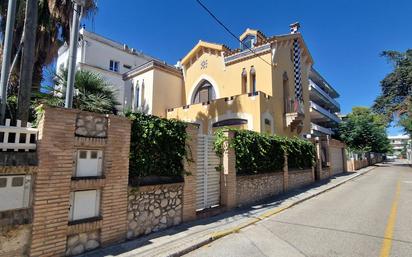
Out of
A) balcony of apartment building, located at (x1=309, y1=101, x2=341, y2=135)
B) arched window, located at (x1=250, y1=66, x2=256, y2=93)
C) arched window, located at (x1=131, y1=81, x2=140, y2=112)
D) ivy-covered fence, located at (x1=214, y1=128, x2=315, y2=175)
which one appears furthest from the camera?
balcony of apartment building, located at (x1=309, y1=101, x2=341, y2=135)

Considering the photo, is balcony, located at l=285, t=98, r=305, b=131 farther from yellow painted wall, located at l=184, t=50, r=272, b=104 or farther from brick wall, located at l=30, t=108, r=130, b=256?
brick wall, located at l=30, t=108, r=130, b=256

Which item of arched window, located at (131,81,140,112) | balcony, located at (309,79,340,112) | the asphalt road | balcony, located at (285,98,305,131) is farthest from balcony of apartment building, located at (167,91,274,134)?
balcony, located at (309,79,340,112)

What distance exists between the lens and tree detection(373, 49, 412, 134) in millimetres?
35156

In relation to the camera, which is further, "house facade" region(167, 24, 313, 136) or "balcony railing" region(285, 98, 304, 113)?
"balcony railing" region(285, 98, 304, 113)

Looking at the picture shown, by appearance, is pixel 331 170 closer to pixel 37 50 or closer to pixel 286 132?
pixel 286 132

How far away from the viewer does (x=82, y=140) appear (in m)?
5.07

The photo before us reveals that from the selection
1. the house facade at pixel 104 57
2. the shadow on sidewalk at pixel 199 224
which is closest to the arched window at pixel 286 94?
the shadow on sidewalk at pixel 199 224

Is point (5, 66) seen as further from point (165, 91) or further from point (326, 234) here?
point (165, 91)

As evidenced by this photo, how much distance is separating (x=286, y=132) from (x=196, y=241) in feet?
46.5

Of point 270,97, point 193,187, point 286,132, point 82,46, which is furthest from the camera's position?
point 82,46

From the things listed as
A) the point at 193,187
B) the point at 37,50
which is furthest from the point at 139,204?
the point at 37,50

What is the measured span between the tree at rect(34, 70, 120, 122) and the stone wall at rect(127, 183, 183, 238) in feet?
9.83

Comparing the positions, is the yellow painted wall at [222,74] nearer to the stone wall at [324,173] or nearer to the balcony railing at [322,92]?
the stone wall at [324,173]

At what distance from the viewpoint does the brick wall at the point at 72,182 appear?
4449 millimetres
